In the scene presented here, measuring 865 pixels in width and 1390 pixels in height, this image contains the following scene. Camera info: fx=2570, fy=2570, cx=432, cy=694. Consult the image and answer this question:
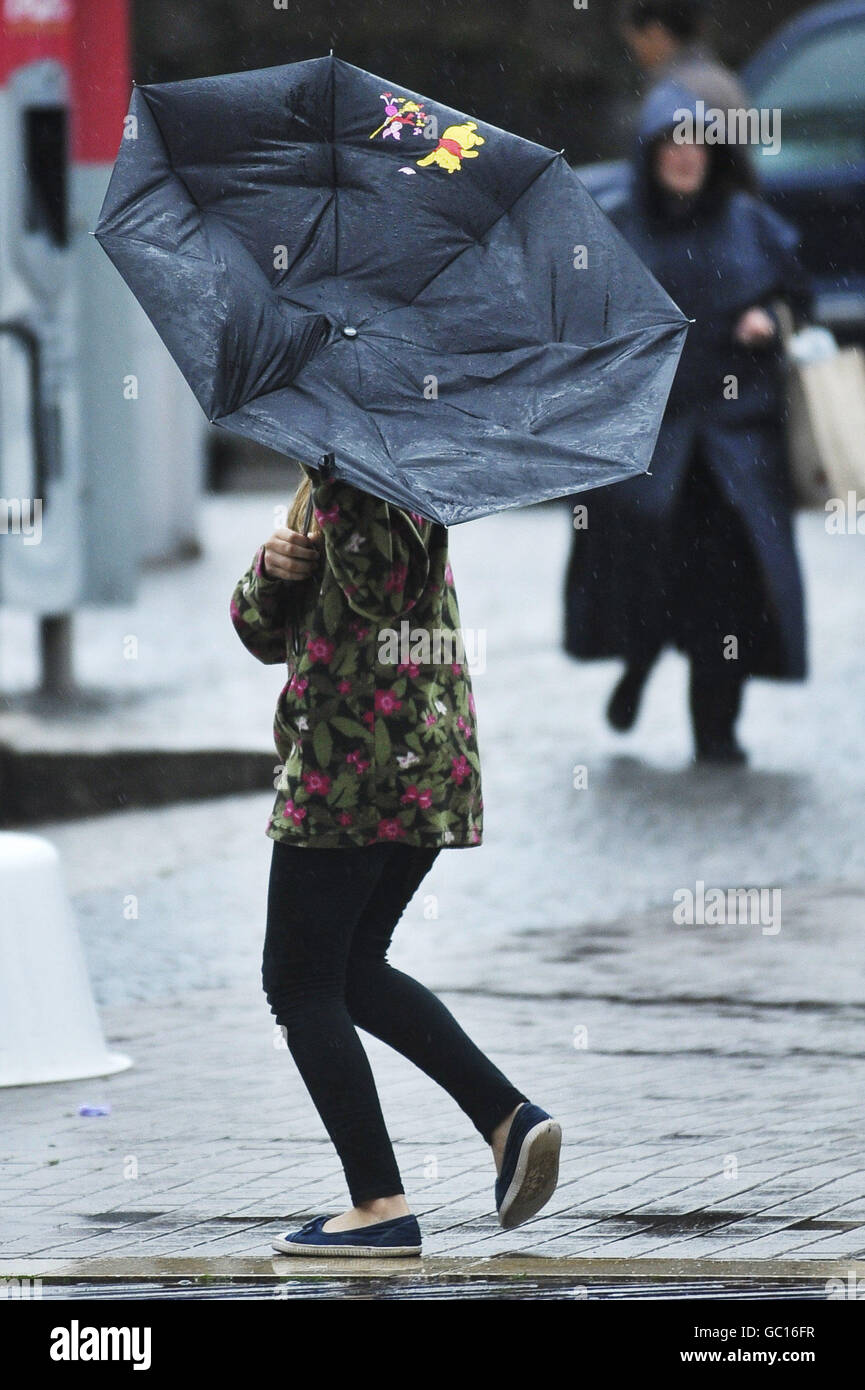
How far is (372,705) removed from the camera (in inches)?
171

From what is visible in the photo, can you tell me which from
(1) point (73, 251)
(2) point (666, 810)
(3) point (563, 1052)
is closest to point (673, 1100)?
(3) point (563, 1052)

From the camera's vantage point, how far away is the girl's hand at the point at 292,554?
431cm

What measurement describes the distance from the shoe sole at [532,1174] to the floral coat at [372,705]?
1.75 feet

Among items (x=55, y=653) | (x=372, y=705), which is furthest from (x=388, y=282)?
(x=55, y=653)

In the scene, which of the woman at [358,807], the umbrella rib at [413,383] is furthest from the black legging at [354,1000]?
the umbrella rib at [413,383]

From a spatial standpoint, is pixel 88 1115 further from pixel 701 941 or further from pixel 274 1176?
pixel 701 941

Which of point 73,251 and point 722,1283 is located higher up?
point 73,251

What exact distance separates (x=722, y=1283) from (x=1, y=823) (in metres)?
5.40

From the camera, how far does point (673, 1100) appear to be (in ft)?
18.3
